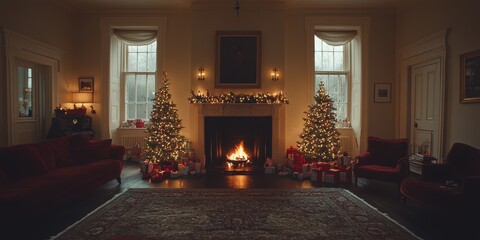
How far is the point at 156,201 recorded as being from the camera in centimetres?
478

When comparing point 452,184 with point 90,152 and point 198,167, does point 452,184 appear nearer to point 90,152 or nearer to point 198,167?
point 198,167

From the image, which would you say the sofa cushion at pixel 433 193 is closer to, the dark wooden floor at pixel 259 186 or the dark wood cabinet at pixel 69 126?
the dark wooden floor at pixel 259 186

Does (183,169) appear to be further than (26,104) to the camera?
No

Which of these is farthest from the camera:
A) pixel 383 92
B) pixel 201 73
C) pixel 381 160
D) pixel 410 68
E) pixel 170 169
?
pixel 383 92

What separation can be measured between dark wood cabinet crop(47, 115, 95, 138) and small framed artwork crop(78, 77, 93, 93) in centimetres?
86

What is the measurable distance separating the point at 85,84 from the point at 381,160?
769 centimetres

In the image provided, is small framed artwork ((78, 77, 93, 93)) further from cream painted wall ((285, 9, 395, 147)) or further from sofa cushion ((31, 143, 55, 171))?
cream painted wall ((285, 9, 395, 147))

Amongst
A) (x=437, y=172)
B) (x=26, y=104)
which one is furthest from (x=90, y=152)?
(x=437, y=172)

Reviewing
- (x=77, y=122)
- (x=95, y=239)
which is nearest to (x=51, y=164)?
(x=95, y=239)

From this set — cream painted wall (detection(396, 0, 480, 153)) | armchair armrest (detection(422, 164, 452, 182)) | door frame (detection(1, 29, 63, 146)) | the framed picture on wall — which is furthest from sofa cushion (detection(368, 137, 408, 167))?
door frame (detection(1, 29, 63, 146))

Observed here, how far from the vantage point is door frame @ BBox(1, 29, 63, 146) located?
20.6 feet

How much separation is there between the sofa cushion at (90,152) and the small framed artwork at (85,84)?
3.10 metres

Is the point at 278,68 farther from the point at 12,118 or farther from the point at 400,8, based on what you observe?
the point at 12,118

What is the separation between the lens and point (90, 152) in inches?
222
